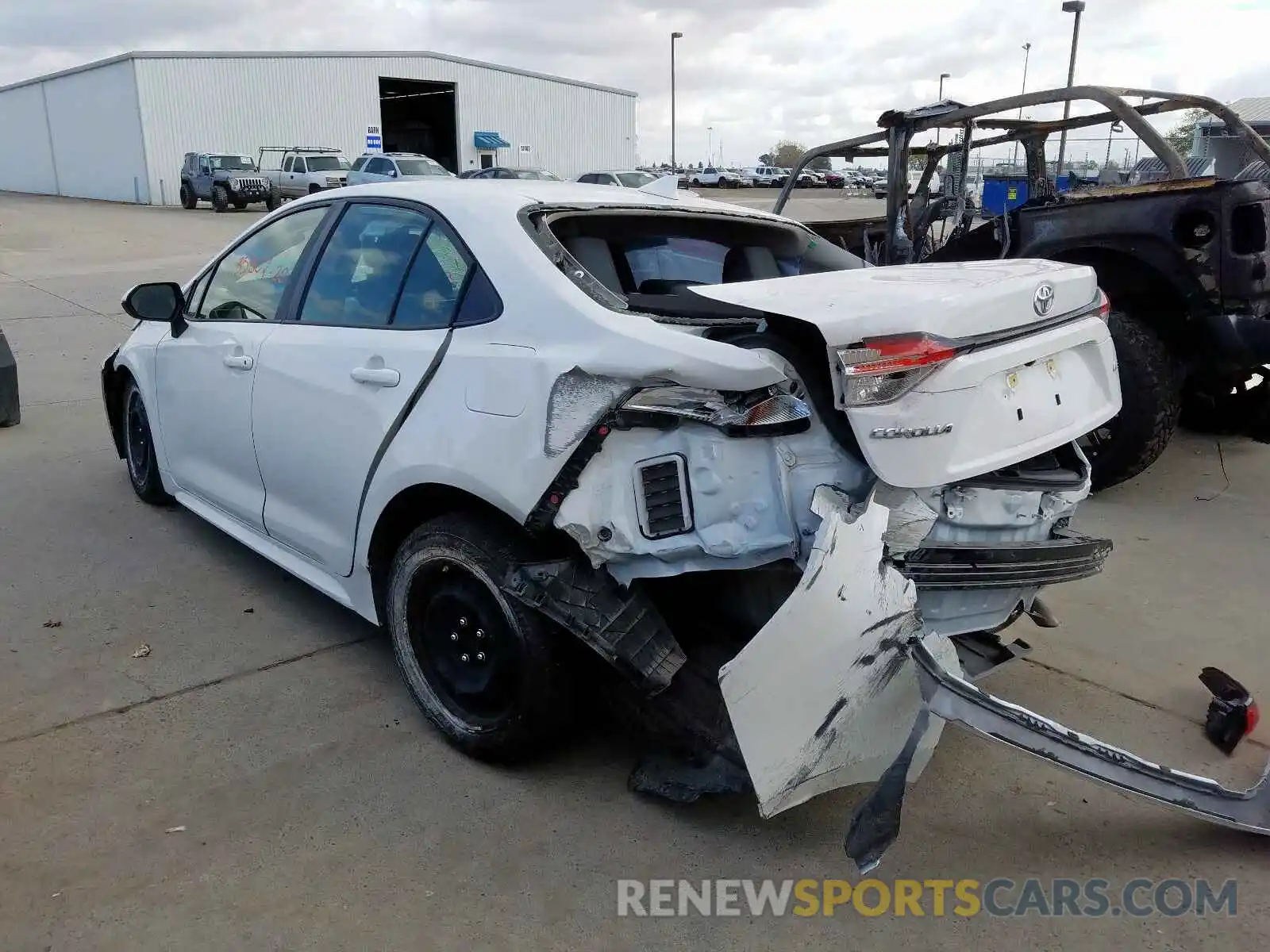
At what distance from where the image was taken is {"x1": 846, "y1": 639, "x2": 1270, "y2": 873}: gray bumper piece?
2.38 metres

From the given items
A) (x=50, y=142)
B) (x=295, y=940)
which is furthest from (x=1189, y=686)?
(x=50, y=142)

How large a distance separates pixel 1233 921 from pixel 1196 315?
362cm

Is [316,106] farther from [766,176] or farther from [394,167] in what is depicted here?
[766,176]

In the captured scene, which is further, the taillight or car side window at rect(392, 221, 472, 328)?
car side window at rect(392, 221, 472, 328)

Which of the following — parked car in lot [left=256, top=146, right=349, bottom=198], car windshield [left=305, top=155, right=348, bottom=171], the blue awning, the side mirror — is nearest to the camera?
the side mirror

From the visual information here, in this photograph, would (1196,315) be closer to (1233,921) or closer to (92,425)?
(1233,921)

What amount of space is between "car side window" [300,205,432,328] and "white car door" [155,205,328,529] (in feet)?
0.70

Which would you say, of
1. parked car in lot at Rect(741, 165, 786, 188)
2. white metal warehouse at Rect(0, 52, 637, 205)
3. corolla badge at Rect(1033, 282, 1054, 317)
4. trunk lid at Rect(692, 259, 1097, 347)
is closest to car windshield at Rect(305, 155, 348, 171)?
white metal warehouse at Rect(0, 52, 637, 205)

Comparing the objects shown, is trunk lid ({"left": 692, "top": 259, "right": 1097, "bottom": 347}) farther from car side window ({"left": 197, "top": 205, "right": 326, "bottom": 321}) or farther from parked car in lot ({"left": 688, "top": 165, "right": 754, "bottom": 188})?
parked car in lot ({"left": 688, "top": 165, "right": 754, "bottom": 188})

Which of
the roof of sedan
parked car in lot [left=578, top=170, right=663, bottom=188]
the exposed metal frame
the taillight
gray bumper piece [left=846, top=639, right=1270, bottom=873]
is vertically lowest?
gray bumper piece [left=846, top=639, right=1270, bottom=873]

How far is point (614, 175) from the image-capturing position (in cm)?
2642

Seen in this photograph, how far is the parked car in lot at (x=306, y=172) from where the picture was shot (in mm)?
28062

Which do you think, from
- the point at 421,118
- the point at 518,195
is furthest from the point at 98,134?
the point at 518,195

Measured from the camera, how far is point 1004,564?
2.60 metres
